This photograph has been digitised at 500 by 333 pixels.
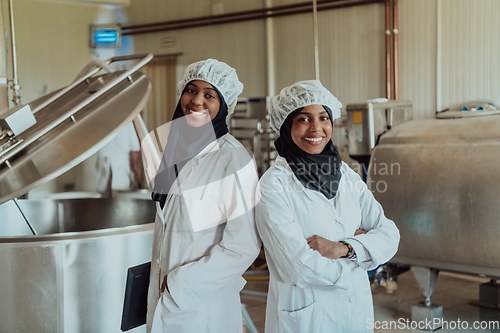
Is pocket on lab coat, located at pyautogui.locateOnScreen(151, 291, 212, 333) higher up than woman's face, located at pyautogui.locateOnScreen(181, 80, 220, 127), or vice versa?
woman's face, located at pyautogui.locateOnScreen(181, 80, 220, 127)

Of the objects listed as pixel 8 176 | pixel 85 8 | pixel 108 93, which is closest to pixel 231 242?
pixel 8 176

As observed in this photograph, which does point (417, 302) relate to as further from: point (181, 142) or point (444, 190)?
point (181, 142)

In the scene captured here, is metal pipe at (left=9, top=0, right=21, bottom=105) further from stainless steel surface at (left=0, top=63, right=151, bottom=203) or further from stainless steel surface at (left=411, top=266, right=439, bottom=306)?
stainless steel surface at (left=411, top=266, right=439, bottom=306)

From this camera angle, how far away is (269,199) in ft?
4.46

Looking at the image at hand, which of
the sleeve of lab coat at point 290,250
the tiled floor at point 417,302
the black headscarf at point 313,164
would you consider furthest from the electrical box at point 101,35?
the sleeve of lab coat at point 290,250

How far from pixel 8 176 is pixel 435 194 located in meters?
2.19

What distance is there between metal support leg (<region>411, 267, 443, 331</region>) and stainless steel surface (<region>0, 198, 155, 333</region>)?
1.80m

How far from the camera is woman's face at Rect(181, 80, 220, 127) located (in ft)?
4.54

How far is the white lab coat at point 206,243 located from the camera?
50.3 inches

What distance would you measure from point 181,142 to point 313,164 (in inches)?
15.4

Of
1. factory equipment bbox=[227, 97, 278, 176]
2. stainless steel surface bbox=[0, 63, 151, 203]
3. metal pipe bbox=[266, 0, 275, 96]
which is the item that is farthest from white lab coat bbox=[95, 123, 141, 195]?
metal pipe bbox=[266, 0, 275, 96]

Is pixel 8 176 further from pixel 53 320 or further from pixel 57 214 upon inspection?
pixel 57 214

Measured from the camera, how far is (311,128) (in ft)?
4.72

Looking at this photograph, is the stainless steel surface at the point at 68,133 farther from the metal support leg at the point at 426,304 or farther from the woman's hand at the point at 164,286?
the metal support leg at the point at 426,304
